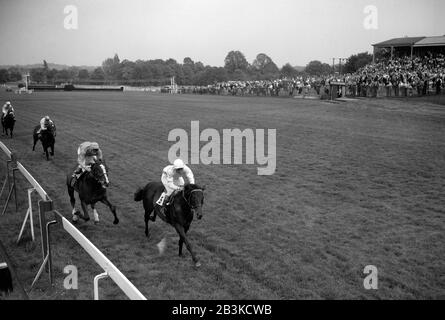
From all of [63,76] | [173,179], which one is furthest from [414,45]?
[63,76]

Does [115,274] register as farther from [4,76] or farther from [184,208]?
[4,76]

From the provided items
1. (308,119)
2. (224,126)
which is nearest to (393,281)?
(224,126)

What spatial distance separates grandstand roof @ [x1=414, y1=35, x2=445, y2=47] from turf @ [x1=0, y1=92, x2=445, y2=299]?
24789mm

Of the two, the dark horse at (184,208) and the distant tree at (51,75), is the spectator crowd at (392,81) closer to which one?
the dark horse at (184,208)

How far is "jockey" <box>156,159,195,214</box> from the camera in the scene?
728 cm

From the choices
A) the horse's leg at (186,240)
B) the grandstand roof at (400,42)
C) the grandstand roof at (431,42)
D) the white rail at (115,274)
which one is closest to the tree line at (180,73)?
the grandstand roof at (400,42)

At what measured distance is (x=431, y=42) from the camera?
4031cm

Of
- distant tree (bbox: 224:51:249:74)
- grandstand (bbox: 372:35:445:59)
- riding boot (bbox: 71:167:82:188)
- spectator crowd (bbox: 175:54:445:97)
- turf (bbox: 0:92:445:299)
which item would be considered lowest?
turf (bbox: 0:92:445:299)

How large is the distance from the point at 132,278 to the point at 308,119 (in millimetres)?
19506

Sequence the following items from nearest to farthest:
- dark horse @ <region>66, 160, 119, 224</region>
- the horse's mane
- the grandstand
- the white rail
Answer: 1. the white rail
2. the horse's mane
3. dark horse @ <region>66, 160, 119, 224</region>
4. the grandstand

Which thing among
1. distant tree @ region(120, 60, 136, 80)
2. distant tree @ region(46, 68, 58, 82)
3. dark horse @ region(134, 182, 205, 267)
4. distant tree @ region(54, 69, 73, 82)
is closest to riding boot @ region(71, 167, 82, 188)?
dark horse @ region(134, 182, 205, 267)

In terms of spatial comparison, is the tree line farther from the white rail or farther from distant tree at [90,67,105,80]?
the white rail

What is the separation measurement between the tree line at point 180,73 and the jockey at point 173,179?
189ft

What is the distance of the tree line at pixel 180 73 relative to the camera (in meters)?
82.1
